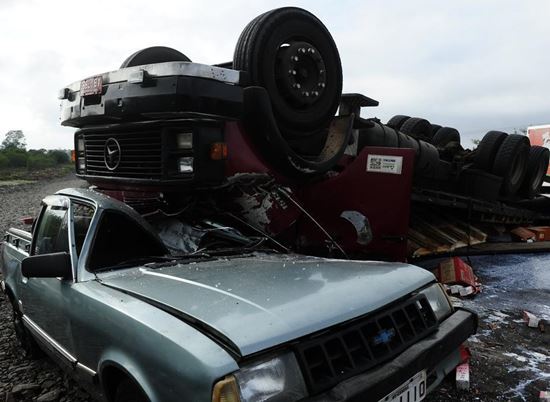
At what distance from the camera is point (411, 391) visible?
185 cm

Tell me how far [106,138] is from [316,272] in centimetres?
220

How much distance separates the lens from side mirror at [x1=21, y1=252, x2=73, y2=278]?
2.19 metres

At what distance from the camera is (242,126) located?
3.51 meters

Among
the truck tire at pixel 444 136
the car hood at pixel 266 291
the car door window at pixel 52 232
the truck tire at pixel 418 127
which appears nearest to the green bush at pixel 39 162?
the truck tire at pixel 418 127

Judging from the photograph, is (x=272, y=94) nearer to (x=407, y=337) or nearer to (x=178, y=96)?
(x=178, y=96)

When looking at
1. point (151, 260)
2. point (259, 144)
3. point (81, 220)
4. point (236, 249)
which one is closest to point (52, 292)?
point (81, 220)

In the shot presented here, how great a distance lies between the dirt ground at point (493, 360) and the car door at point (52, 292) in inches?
15.3

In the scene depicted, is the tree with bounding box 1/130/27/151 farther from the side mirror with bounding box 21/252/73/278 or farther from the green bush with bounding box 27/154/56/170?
the side mirror with bounding box 21/252/73/278

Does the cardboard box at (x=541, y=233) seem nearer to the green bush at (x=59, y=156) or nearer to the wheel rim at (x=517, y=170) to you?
the wheel rim at (x=517, y=170)

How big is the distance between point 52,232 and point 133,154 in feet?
2.73

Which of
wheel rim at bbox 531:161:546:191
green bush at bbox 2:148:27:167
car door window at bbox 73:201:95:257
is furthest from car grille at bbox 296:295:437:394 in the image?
green bush at bbox 2:148:27:167

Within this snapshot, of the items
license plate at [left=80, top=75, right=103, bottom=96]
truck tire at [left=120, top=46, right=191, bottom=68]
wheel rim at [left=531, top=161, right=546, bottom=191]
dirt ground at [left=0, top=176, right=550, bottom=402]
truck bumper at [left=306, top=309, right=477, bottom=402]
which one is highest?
truck tire at [left=120, top=46, right=191, bottom=68]

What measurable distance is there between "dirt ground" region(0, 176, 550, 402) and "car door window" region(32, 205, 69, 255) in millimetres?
879

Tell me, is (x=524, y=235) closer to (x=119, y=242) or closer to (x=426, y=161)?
(x=426, y=161)
